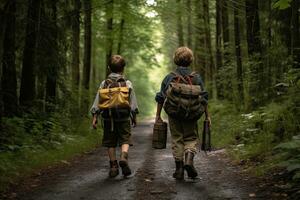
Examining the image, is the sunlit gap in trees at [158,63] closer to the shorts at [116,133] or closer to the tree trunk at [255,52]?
the tree trunk at [255,52]

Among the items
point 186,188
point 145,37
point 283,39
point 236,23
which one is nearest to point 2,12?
point 186,188

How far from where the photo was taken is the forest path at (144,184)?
6.75m

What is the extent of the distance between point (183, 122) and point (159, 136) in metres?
0.45

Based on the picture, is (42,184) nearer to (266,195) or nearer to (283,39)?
(266,195)

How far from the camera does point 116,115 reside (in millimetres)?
8312

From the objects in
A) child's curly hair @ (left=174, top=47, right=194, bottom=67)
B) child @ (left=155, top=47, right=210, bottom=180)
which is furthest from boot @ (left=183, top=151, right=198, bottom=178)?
child's curly hair @ (left=174, top=47, right=194, bottom=67)

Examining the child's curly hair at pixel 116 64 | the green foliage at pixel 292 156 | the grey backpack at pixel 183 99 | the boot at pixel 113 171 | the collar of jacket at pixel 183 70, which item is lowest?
the boot at pixel 113 171

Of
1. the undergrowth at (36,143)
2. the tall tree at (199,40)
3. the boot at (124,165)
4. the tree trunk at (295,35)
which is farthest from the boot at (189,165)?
the tall tree at (199,40)

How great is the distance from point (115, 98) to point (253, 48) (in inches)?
254

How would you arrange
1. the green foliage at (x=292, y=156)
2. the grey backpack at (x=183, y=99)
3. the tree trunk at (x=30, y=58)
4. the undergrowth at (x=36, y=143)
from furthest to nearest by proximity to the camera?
the tree trunk at (x=30, y=58) → the undergrowth at (x=36, y=143) → the grey backpack at (x=183, y=99) → the green foliage at (x=292, y=156)

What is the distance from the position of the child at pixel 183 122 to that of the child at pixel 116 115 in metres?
0.58

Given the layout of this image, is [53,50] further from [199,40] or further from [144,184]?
[199,40]

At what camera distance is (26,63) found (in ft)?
44.9

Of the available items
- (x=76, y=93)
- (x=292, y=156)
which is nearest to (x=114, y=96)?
(x=292, y=156)
